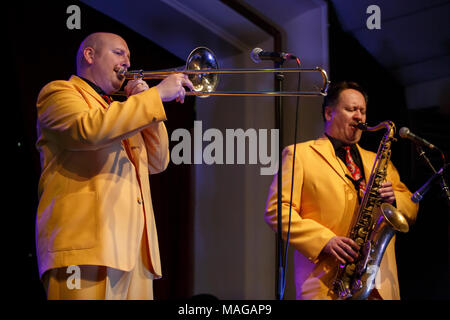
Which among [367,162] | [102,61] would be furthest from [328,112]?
[102,61]

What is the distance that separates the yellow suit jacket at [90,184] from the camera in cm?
213

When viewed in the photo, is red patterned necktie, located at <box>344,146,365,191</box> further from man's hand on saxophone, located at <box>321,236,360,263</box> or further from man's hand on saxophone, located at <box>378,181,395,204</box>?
man's hand on saxophone, located at <box>321,236,360,263</box>

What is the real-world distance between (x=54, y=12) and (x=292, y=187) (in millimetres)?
1980

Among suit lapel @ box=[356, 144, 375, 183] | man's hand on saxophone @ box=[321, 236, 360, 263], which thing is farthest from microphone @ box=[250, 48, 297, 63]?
man's hand on saxophone @ box=[321, 236, 360, 263]

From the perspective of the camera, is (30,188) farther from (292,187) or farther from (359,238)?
(359,238)

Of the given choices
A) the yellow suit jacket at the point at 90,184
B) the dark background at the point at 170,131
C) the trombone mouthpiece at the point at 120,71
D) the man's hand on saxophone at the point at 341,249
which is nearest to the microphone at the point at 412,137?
the man's hand on saxophone at the point at 341,249

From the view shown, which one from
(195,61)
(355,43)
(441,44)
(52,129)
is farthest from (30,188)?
(441,44)

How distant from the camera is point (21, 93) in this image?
124 inches

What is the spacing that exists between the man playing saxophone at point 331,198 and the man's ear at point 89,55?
1205 millimetres

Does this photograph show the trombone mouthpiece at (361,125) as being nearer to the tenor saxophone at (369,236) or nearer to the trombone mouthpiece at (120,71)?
the tenor saxophone at (369,236)

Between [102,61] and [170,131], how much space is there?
5.94 feet

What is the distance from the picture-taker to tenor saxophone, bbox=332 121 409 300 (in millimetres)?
2875

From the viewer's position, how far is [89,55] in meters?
2.62
